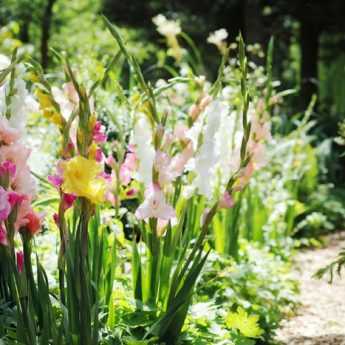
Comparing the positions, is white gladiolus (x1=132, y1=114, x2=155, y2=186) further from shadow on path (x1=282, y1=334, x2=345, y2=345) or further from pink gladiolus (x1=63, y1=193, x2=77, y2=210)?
shadow on path (x1=282, y1=334, x2=345, y2=345)

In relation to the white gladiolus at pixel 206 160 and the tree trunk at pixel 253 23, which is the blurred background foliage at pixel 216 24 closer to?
the tree trunk at pixel 253 23

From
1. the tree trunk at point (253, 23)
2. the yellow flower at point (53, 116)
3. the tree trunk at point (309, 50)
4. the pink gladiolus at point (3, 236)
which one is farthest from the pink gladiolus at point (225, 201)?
the tree trunk at point (309, 50)

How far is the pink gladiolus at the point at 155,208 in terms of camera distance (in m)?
2.11

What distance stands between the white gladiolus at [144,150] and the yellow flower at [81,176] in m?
0.47

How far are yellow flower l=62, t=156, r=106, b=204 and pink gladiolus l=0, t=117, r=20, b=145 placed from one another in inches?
6.7

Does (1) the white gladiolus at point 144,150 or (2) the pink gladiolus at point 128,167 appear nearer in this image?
(1) the white gladiolus at point 144,150

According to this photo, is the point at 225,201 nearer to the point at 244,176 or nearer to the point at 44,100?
the point at 244,176

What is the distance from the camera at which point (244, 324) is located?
2.61 m

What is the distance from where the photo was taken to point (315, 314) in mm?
3811

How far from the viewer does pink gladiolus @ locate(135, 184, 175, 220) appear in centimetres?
211

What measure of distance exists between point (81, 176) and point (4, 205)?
0.21m

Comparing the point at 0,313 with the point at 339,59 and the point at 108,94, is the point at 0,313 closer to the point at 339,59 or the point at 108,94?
the point at 108,94

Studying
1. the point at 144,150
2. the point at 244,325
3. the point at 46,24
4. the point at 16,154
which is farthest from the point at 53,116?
the point at 46,24

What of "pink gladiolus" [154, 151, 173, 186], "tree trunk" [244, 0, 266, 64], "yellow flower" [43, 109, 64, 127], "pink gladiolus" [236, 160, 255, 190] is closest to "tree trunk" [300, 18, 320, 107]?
"tree trunk" [244, 0, 266, 64]
